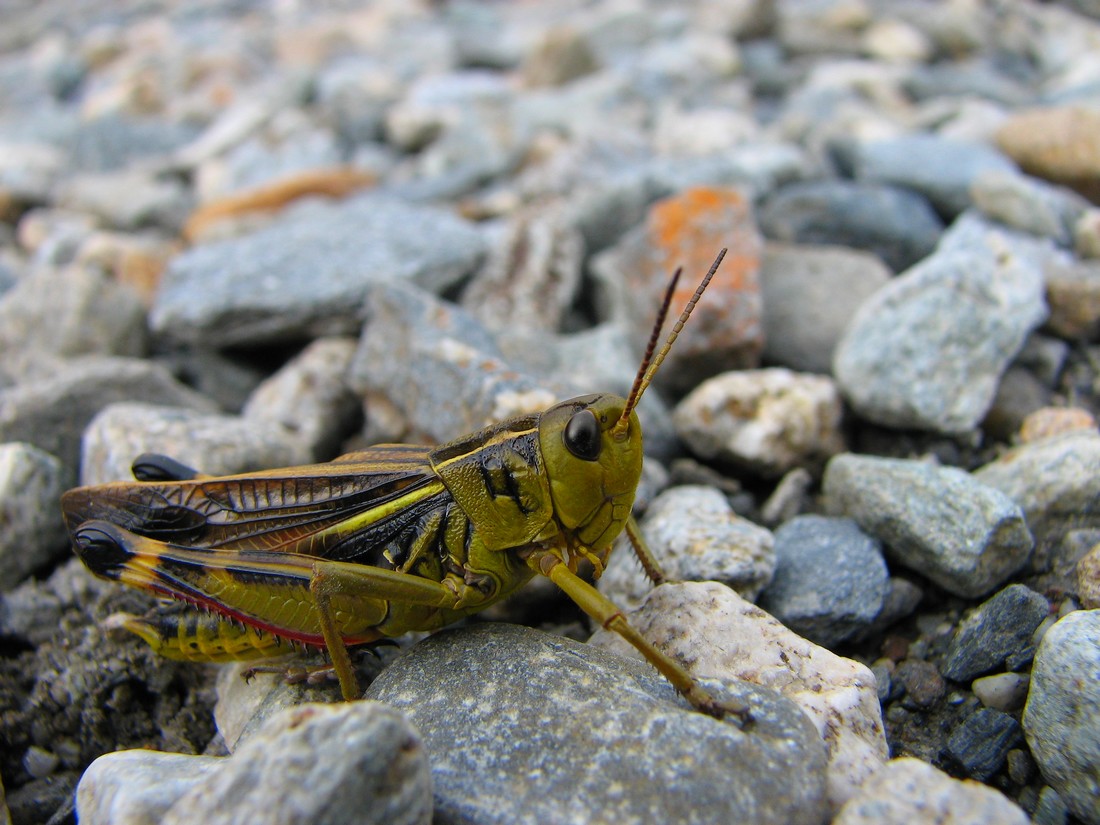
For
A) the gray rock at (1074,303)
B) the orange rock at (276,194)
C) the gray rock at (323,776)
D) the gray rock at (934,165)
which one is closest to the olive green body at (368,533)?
the gray rock at (323,776)

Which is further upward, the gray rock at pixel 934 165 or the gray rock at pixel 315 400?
the gray rock at pixel 934 165

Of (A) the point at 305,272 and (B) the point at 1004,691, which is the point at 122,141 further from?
(B) the point at 1004,691

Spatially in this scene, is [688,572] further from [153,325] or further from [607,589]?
[153,325]

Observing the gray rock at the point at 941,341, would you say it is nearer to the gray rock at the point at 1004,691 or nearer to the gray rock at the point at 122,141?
the gray rock at the point at 1004,691

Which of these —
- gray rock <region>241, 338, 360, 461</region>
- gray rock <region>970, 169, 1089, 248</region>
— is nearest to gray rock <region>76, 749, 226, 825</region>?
gray rock <region>241, 338, 360, 461</region>

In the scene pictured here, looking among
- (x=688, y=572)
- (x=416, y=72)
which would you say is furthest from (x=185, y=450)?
(x=416, y=72)

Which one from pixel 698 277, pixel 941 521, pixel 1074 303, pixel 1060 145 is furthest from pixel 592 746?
pixel 1060 145

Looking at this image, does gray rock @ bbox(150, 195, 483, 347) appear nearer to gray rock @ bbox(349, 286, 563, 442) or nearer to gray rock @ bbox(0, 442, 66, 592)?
gray rock @ bbox(349, 286, 563, 442)
